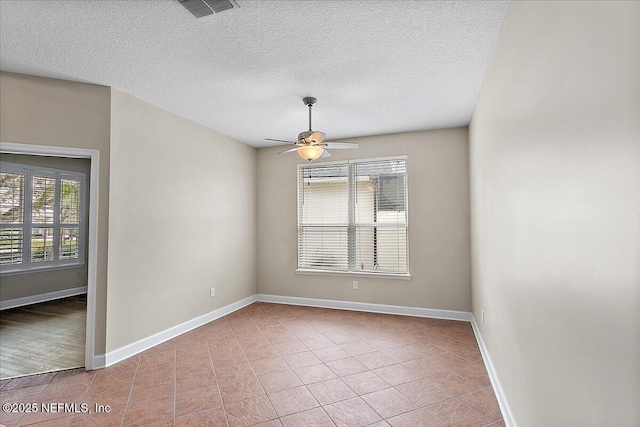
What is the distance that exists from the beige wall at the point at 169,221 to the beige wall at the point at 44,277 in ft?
7.69

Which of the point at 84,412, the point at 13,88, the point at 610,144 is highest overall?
the point at 13,88

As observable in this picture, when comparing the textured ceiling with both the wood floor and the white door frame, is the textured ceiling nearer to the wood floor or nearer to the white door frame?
the white door frame

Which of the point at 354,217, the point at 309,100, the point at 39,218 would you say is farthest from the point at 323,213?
the point at 39,218

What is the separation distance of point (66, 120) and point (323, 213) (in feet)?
11.3

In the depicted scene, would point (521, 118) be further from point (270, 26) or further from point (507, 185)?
point (270, 26)

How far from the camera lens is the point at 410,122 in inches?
177

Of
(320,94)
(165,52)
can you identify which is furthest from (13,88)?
(320,94)

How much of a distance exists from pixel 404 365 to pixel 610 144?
281 centimetres

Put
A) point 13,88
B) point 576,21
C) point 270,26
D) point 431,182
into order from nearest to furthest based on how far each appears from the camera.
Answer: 1. point 576,21
2. point 270,26
3. point 13,88
4. point 431,182

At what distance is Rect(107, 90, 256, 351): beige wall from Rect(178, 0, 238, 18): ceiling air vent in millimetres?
1745

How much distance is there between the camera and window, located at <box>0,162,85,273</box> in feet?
18.2

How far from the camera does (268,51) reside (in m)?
2.67

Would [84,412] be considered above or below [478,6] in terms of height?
below

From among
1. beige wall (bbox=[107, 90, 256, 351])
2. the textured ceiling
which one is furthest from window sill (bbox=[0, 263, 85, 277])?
the textured ceiling
